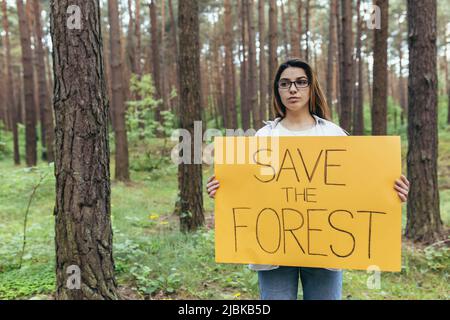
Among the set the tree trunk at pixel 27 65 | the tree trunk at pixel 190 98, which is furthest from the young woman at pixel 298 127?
the tree trunk at pixel 27 65

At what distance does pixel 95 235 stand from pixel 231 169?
3.94ft

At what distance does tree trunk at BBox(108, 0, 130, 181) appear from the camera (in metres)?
10.7

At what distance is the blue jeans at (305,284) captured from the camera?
2.18m

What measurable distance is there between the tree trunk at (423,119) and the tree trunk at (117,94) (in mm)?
7792

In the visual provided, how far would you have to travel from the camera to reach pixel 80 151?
105 inches

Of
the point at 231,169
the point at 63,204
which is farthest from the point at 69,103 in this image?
the point at 231,169

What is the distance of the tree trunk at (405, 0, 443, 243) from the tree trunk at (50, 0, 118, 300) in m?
4.41

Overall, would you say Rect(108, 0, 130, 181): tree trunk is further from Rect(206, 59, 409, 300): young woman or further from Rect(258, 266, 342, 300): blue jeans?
Rect(258, 266, 342, 300): blue jeans

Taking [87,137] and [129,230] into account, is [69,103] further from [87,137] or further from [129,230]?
[129,230]

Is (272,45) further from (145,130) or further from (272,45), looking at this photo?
(145,130)

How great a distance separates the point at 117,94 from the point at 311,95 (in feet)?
30.6

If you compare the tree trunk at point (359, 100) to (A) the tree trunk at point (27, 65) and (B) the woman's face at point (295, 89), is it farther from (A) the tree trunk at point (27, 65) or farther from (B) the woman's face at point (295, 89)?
(B) the woman's face at point (295, 89)

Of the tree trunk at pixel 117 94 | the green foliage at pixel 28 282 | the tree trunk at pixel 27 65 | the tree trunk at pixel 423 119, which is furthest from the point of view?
the tree trunk at pixel 27 65

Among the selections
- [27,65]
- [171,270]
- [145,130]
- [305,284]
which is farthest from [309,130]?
[27,65]
